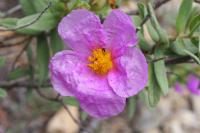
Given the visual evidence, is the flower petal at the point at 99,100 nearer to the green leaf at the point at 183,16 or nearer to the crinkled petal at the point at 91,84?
the crinkled petal at the point at 91,84

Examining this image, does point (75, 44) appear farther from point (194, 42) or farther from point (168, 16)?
point (168, 16)

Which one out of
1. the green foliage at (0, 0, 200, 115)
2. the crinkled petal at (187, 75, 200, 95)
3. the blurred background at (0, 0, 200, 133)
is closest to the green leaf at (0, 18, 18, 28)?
the green foliage at (0, 0, 200, 115)

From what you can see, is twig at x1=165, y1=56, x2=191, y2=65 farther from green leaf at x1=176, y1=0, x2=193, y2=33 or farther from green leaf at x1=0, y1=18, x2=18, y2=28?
green leaf at x1=0, y1=18, x2=18, y2=28

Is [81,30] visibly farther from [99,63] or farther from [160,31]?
[160,31]

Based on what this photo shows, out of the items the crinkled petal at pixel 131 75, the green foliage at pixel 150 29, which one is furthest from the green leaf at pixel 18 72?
the crinkled petal at pixel 131 75

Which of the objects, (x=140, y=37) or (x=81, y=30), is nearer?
(x=81, y=30)

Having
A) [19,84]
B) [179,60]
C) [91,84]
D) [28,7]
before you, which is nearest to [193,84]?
[179,60]

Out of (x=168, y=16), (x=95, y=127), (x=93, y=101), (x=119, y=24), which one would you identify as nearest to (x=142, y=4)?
(x=119, y=24)

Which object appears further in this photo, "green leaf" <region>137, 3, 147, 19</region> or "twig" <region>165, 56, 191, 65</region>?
"twig" <region>165, 56, 191, 65</region>
